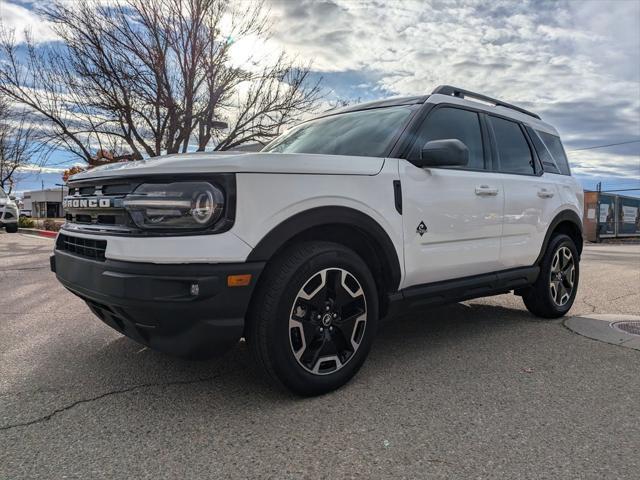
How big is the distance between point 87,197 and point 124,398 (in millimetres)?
1137

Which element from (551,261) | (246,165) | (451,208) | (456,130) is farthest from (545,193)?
(246,165)

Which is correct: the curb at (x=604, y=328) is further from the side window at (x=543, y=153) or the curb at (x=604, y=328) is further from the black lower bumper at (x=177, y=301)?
the black lower bumper at (x=177, y=301)

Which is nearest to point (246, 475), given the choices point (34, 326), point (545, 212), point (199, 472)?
point (199, 472)

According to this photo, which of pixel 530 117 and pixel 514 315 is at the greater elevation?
pixel 530 117

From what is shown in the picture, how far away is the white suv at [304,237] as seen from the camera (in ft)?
7.61

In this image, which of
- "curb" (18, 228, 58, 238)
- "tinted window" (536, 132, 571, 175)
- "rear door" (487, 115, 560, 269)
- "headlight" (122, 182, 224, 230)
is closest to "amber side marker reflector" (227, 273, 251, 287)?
"headlight" (122, 182, 224, 230)

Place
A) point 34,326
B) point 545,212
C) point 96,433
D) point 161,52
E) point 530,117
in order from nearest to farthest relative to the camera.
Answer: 1. point 96,433
2. point 34,326
3. point 545,212
4. point 530,117
5. point 161,52

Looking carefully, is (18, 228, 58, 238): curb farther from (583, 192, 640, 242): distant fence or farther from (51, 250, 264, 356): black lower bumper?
(583, 192, 640, 242): distant fence

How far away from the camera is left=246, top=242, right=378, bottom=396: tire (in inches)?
97.7

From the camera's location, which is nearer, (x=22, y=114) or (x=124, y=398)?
(x=124, y=398)

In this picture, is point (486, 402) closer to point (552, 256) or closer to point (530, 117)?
point (552, 256)

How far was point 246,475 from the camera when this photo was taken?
1.96 metres

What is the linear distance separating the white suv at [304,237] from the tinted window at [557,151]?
1.19m

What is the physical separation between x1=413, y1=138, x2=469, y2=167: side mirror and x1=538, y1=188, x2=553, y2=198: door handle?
1.60 meters
